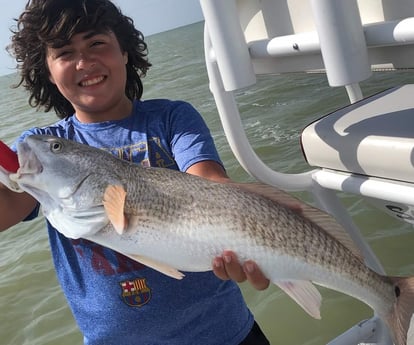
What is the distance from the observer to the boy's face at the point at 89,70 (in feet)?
7.66

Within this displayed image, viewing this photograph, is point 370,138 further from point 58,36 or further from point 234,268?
point 58,36

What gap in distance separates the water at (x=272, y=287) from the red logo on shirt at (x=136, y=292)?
235 cm

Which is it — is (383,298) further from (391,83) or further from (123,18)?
(391,83)

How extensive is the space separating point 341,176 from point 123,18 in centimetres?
137

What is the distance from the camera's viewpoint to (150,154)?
238 centimetres

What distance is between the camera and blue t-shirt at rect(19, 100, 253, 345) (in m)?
2.31

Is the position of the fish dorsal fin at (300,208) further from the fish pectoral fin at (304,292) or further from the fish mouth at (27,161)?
the fish mouth at (27,161)

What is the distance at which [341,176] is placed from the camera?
2.20m

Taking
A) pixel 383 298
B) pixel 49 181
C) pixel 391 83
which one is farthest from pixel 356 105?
pixel 391 83

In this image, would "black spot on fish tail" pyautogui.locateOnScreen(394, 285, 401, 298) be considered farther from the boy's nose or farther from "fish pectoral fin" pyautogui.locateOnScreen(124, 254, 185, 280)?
the boy's nose

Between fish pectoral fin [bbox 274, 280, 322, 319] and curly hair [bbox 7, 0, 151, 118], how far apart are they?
1.37 meters

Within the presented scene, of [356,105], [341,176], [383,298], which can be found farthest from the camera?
[356,105]

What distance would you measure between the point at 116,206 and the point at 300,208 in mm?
651

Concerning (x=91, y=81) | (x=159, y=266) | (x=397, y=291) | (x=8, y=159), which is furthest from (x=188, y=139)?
(x=397, y=291)
